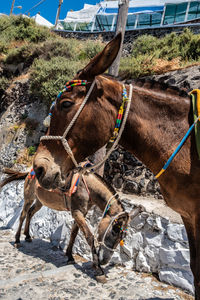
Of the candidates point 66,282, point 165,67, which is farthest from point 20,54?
point 66,282

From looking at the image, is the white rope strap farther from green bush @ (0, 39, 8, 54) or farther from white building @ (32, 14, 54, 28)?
white building @ (32, 14, 54, 28)

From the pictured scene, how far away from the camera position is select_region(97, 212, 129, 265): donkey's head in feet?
9.11

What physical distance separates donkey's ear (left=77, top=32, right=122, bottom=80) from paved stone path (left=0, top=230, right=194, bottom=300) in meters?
2.87

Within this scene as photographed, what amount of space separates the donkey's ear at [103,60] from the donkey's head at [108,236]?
6.50 feet

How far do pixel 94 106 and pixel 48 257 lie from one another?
3.89 m

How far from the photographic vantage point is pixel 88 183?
3.82 m

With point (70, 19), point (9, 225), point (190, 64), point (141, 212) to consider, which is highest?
point (70, 19)

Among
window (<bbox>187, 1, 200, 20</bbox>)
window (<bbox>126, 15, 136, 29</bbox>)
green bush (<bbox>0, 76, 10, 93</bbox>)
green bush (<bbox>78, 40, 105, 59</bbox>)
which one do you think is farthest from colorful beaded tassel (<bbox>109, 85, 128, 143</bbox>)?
window (<bbox>126, 15, 136, 29</bbox>)

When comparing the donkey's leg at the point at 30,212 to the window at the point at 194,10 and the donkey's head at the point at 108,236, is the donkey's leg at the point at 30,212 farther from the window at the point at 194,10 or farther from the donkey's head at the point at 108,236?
the window at the point at 194,10

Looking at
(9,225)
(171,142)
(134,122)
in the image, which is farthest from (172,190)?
(9,225)

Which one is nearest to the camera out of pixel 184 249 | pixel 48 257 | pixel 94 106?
pixel 94 106

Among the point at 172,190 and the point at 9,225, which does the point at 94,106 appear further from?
the point at 9,225

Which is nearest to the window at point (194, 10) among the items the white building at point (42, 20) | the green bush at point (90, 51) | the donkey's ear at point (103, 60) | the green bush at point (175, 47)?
the green bush at point (175, 47)

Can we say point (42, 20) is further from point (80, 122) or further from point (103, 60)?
point (80, 122)
